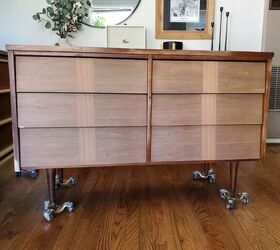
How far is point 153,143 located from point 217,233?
537 millimetres

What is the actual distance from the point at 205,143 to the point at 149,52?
56 centimetres

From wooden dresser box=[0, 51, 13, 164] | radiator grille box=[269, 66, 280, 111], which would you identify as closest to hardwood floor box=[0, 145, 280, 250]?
wooden dresser box=[0, 51, 13, 164]

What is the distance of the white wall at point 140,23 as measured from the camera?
2557mm

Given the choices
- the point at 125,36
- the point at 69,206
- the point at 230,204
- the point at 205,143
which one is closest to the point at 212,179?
the point at 230,204

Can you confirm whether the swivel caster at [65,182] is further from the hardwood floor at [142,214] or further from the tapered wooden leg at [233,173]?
the tapered wooden leg at [233,173]

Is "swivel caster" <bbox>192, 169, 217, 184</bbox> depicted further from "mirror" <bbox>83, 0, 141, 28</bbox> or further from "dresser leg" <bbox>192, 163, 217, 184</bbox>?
"mirror" <bbox>83, 0, 141, 28</bbox>

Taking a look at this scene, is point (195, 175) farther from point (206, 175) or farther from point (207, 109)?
point (207, 109)

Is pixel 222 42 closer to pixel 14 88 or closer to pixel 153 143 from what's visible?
pixel 153 143

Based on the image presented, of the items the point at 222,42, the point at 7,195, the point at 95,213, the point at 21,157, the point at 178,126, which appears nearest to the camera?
the point at 21,157

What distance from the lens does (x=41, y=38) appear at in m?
2.59

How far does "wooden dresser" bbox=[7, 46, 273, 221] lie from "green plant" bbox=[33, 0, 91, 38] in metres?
1.26

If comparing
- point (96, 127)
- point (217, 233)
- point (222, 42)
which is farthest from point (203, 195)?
point (222, 42)

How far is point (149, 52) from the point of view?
53.8 inches

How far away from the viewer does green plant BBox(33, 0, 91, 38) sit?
2.36 metres
